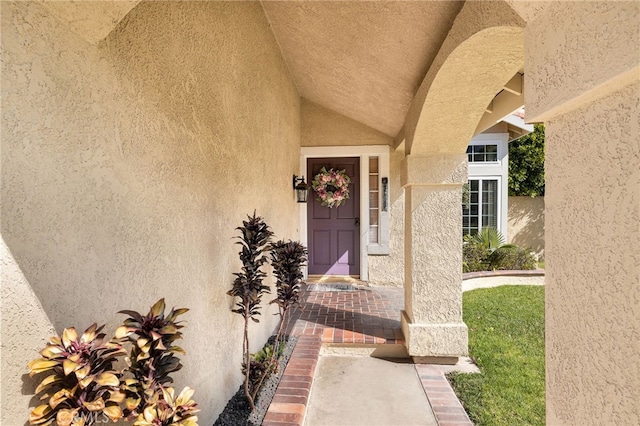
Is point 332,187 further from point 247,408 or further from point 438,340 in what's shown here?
point 247,408

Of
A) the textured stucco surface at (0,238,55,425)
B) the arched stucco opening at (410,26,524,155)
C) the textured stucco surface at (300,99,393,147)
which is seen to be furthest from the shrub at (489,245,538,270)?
the textured stucco surface at (0,238,55,425)

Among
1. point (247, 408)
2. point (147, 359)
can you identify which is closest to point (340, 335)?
point (247, 408)

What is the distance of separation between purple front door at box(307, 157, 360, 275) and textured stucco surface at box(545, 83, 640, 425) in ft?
18.2

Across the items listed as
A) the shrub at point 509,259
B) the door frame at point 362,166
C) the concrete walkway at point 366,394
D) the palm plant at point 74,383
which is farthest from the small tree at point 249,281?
the shrub at point 509,259

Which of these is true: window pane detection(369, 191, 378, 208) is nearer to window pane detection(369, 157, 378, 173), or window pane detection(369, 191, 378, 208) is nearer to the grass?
window pane detection(369, 157, 378, 173)

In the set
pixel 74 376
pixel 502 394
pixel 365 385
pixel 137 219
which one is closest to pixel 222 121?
pixel 137 219

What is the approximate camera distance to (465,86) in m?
2.60

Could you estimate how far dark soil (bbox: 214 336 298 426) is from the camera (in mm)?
2256

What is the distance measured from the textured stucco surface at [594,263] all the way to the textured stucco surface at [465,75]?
34.1 inches

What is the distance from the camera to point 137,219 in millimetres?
1495

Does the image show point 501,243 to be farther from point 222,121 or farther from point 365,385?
point 222,121

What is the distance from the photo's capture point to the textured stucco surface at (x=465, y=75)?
5.98 ft

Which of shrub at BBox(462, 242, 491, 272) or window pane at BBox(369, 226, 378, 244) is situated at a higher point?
window pane at BBox(369, 226, 378, 244)

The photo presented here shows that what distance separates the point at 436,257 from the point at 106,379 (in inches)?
125
